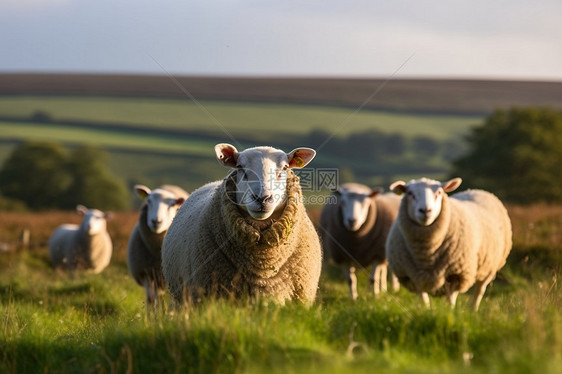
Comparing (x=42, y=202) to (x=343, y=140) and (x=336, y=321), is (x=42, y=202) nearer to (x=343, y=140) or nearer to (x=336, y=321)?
(x=343, y=140)

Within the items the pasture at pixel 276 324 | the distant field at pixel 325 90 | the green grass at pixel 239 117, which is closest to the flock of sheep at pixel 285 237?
the pasture at pixel 276 324

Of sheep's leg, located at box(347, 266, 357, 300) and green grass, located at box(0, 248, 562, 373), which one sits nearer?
green grass, located at box(0, 248, 562, 373)

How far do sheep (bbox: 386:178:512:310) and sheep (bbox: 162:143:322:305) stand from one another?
2.65 m

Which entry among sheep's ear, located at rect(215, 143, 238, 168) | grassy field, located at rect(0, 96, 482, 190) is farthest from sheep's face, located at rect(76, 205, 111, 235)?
grassy field, located at rect(0, 96, 482, 190)

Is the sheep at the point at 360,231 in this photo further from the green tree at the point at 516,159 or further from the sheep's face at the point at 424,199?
the green tree at the point at 516,159

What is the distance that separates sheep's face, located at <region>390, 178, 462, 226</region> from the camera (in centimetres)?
846

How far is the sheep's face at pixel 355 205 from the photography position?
468 inches

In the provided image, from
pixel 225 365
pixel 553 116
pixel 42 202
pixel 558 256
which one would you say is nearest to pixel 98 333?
pixel 225 365

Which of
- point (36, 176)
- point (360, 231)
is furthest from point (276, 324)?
point (36, 176)

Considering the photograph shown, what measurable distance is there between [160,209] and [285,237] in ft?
13.2

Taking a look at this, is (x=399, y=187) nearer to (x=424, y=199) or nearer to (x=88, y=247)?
(x=424, y=199)

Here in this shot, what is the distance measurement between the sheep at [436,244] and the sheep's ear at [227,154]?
301 centimetres

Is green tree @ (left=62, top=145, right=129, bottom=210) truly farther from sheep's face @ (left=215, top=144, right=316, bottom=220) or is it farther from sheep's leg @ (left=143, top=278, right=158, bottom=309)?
sheep's face @ (left=215, top=144, right=316, bottom=220)

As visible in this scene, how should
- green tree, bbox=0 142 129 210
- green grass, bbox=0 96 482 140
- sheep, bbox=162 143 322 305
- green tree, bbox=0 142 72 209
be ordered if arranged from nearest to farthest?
sheep, bbox=162 143 322 305 → green tree, bbox=0 142 72 209 → green tree, bbox=0 142 129 210 → green grass, bbox=0 96 482 140
